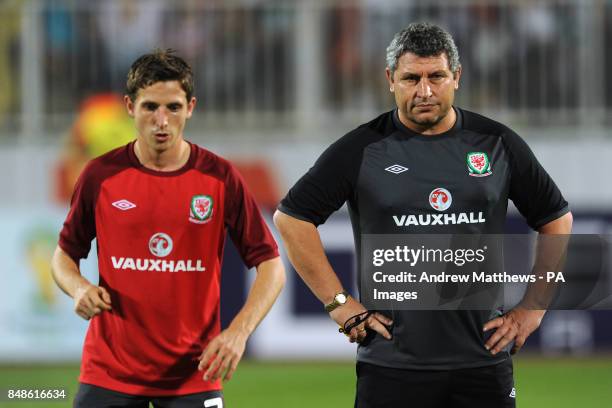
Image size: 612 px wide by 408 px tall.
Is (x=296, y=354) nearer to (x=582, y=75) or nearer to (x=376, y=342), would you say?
(x=582, y=75)

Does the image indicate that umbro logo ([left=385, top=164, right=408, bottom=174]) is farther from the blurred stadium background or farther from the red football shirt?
the blurred stadium background

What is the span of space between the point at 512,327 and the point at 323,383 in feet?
19.7

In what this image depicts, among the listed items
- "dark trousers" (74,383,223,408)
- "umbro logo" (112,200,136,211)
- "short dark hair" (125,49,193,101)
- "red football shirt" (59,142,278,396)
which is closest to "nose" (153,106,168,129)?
"short dark hair" (125,49,193,101)

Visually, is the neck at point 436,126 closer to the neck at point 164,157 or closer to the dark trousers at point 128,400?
the neck at point 164,157

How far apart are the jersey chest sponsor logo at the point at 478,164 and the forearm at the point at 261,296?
3.15ft

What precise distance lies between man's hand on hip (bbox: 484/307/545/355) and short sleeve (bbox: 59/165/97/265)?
1.70 meters

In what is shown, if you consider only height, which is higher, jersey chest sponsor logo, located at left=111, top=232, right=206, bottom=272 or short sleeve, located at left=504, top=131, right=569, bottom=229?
short sleeve, located at left=504, top=131, right=569, bottom=229

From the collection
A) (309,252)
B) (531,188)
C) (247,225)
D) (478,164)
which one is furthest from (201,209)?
(531,188)

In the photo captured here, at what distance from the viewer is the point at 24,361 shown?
11.5 meters

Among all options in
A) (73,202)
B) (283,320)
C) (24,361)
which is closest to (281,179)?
(283,320)

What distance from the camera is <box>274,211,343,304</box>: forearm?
15.7 feet

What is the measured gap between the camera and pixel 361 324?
4699mm

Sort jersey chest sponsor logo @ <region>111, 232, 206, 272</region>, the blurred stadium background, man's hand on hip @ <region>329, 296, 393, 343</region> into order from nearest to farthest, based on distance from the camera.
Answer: man's hand on hip @ <region>329, 296, 393, 343</region>
jersey chest sponsor logo @ <region>111, 232, 206, 272</region>
the blurred stadium background

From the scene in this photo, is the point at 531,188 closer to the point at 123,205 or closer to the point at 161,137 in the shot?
the point at 161,137
